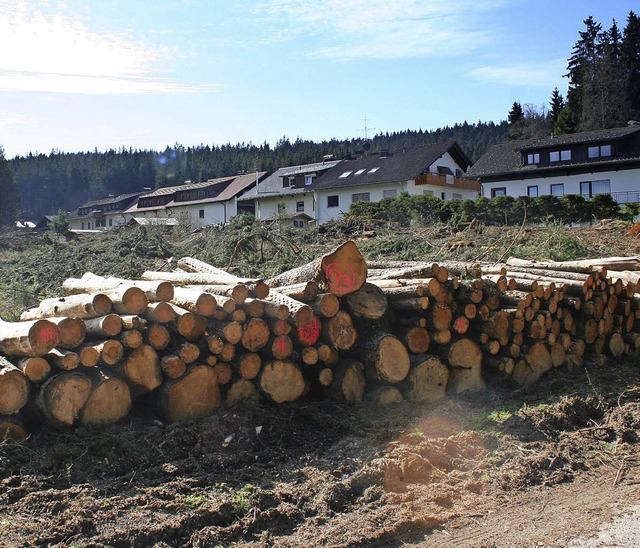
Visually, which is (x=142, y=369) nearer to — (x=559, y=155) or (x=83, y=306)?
(x=83, y=306)

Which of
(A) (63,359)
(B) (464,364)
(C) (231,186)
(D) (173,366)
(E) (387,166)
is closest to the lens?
(A) (63,359)

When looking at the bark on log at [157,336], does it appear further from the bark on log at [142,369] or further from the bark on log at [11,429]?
the bark on log at [11,429]

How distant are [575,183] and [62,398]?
3881cm

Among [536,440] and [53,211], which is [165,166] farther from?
[536,440]

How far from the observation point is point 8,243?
2250cm

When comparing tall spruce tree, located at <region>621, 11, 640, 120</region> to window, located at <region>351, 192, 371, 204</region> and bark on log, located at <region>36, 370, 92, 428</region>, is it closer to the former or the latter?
window, located at <region>351, 192, 371, 204</region>

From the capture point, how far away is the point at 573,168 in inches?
1518

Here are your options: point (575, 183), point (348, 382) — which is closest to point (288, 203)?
point (575, 183)

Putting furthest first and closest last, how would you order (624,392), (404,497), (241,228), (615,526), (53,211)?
(53,211) < (241,228) < (624,392) < (404,497) < (615,526)

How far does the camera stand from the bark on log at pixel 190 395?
5105 millimetres

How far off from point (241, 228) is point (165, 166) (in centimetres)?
10904

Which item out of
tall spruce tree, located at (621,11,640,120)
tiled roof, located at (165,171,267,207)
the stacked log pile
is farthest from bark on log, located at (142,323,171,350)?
tall spruce tree, located at (621,11,640,120)

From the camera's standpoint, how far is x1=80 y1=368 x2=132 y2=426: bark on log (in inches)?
188

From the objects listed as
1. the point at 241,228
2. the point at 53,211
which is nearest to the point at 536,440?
the point at 241,228
